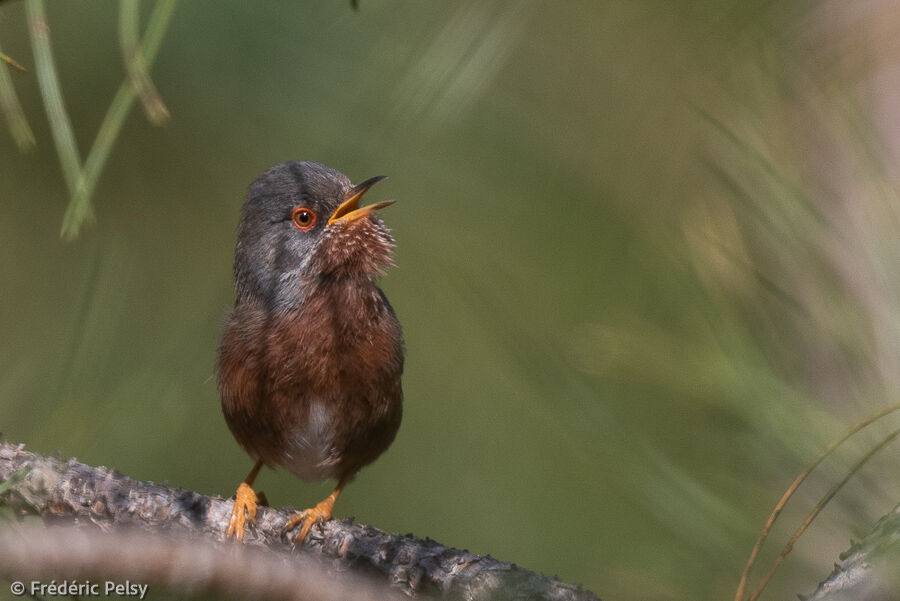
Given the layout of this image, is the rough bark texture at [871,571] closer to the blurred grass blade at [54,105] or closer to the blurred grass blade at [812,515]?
the blurred grass blade at [812,515]

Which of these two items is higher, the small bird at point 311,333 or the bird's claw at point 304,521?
the small bird at point 311,333

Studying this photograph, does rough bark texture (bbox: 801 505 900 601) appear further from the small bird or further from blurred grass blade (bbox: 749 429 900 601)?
the small bird

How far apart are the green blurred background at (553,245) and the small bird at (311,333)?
0.16 meters

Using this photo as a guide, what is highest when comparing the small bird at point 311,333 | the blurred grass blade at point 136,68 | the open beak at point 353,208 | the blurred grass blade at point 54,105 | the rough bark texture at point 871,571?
the open beak at point 353,208

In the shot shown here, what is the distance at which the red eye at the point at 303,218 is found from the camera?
4094 millimetres

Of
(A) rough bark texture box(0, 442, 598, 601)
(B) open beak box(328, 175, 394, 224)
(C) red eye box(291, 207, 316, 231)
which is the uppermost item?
(B) open beak box(328, 175, 394, 224)

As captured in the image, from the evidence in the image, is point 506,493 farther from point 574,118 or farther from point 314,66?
point 314,66

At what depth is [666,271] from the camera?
2.28 metres

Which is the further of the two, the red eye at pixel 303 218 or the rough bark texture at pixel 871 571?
the red eye at pixel 303 218

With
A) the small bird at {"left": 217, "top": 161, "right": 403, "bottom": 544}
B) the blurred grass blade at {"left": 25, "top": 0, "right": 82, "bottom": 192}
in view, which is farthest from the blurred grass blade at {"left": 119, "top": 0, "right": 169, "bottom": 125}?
the small bird at {"left": 217, "top": 161, "right": 403, "bottom": 544}

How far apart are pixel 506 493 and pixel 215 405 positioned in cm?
178

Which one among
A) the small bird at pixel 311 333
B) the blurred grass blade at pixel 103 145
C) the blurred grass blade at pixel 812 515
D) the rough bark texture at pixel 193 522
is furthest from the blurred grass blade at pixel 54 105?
the small bird at pixel 311 333

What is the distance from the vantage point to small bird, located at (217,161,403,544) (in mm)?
3711

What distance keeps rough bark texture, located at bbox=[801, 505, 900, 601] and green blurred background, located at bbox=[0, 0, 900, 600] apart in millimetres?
273
